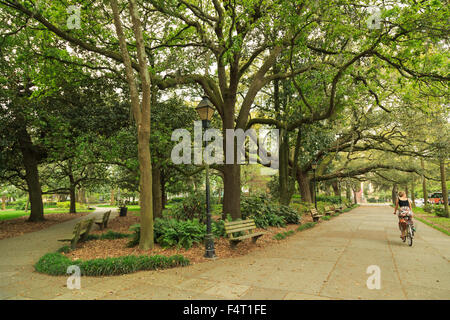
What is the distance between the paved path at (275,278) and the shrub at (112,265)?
196 millimetres

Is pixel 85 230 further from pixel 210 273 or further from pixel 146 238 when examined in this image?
pixel 210 273

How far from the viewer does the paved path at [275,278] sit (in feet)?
14.4

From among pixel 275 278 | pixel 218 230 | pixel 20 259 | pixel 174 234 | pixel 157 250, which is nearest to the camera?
pixel 275 278

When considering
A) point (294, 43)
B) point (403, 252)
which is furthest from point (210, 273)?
point (294, 43)

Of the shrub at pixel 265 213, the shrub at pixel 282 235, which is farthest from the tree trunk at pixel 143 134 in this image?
the shrub at pixel 265 213

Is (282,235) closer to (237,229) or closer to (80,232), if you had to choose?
(237,229)

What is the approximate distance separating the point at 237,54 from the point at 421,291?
9731 millimetres

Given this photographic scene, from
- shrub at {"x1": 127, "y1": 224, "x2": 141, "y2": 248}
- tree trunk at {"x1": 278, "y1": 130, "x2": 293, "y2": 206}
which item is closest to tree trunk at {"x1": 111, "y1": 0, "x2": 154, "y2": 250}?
shrub at {"x1": 127, "y1": 224, "x2": 141, "y2": 248}

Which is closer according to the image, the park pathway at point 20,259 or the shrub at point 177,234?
the park pathway at point 20,259

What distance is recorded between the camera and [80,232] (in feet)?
27.5

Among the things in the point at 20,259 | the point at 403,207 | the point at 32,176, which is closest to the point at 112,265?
the point at 20,259

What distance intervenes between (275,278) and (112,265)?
136 inches

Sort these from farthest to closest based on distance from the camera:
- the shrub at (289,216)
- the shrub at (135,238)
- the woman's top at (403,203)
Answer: the shrub at (289,216), the woman's top at (403,203), the shrub at (135,238)

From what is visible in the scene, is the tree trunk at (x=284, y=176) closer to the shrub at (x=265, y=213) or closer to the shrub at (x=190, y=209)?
the shrub at (x=265, y=213)
